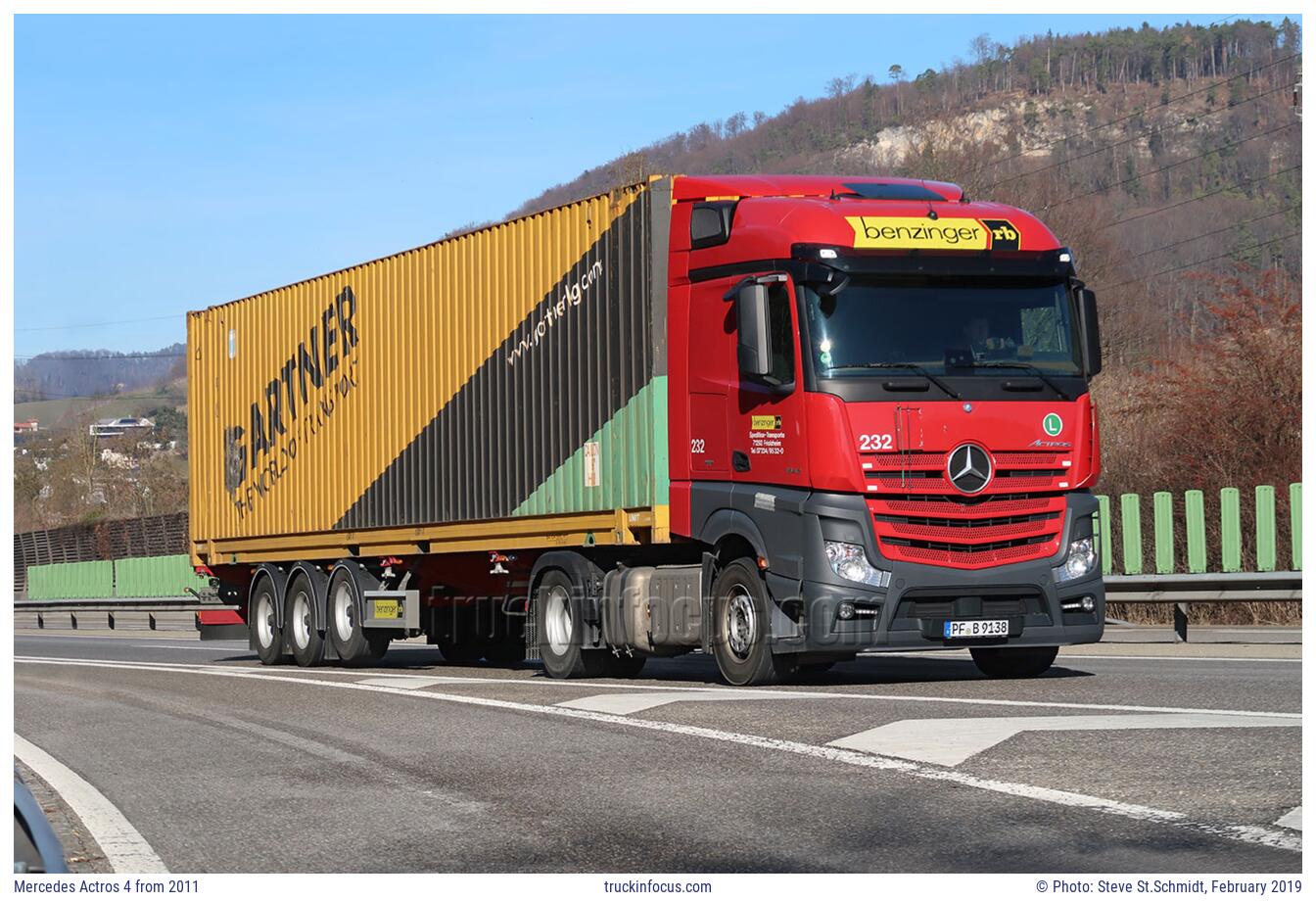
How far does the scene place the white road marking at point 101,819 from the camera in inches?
281

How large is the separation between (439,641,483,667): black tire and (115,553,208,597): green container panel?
65.6 feet

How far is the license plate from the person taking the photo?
13.5m

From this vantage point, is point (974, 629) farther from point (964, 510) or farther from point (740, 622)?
point (740, 622)

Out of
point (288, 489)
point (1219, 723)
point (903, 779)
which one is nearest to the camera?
point (903, 779)

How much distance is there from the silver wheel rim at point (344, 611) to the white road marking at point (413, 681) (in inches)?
105

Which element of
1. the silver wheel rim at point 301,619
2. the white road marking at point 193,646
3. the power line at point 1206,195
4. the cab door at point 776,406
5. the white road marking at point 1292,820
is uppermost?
the power line at point 1206,195

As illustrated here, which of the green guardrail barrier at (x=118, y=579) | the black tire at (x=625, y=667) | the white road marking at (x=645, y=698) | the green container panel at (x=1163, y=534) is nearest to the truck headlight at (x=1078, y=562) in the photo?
the white road marking at (x=645, y=698)

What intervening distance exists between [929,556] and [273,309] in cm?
1065

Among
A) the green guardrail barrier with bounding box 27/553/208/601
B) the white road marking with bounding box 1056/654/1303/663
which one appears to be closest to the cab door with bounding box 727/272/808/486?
the white road marking with bounding box 1056/654/1303/663

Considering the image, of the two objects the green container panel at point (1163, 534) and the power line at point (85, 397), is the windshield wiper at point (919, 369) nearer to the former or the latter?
the green container panel at point (1163, 534)

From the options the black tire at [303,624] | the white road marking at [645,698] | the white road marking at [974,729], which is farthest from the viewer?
the black tire at [303,624]

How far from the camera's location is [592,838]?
729 cm
